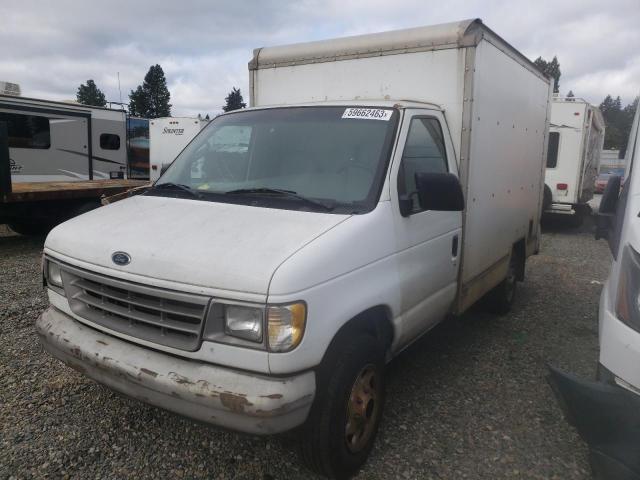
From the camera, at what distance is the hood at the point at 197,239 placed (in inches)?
92.7

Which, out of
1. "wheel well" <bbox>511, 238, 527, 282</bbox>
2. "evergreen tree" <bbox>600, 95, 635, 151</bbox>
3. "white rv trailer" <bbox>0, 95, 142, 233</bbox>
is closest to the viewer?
"wheel well" <bbox>511, 238, 527, 282</bbox>

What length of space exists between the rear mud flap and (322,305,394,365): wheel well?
96 cm

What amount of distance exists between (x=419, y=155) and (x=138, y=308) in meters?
2.02

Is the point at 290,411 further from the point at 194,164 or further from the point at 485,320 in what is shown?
the point at 485,320

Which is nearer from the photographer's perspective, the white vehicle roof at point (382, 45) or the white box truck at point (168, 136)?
the white vehicle roof at point (382, 45)

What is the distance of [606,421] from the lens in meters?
2.33

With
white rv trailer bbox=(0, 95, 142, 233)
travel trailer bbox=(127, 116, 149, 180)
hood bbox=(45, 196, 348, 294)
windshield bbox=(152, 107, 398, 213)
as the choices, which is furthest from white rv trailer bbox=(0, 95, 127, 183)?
hood bbox=(45, 196, 348, 294)

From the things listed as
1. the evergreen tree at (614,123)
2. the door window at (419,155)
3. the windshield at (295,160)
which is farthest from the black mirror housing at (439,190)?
the evergreen tree at (614,123)

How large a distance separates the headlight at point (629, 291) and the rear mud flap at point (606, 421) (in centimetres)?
32

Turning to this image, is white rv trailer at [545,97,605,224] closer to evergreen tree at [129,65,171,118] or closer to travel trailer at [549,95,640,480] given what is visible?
travel trailer at [549,95,640,480]

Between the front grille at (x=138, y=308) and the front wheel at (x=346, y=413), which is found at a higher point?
the front grille at (x=138, y=308)

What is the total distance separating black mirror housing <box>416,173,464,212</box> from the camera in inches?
119

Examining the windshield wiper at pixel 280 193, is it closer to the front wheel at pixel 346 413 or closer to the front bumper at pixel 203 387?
the front wheel at pixel 346 413

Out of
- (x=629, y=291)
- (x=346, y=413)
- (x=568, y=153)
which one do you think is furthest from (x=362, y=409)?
(x=568, y=153)
